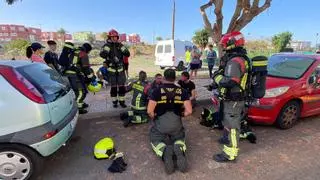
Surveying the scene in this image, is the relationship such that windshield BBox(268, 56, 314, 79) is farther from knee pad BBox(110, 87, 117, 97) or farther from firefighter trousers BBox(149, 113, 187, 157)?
knee pad BBox(110, 87, 117, 97)

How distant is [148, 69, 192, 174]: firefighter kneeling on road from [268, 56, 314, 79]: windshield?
285 cm

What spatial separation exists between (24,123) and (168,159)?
6.31ft

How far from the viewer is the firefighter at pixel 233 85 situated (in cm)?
361

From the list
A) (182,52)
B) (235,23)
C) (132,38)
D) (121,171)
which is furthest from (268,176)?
(132,38)

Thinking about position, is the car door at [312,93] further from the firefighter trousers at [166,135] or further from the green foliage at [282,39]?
the green foliage at [282,39]

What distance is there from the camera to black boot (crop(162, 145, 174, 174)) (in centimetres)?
349

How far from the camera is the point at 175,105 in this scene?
12.6ft

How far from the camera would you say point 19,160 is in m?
3.11

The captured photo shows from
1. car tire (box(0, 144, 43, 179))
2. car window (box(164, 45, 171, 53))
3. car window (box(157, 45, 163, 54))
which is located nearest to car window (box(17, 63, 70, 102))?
car tire (box(0, 144, 43, 179))

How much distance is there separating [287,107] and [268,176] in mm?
2089

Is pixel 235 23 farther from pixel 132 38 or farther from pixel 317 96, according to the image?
pixel 132 38

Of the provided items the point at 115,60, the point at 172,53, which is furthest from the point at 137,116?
the point at 172,53

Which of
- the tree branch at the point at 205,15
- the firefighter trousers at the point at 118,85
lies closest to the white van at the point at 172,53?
the tree branch at the point at 205,15

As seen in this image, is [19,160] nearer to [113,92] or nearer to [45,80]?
[45,80]
